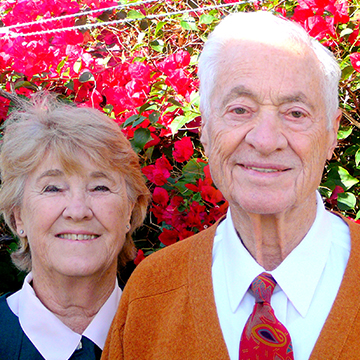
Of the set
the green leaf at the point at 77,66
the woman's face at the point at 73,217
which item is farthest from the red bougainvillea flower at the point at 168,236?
the green leaf at the point at 77,66

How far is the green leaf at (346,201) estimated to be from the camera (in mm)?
2309

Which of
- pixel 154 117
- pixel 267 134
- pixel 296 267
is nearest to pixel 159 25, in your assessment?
pixel 154 117

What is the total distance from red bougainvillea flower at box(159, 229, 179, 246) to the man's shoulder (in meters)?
0.55

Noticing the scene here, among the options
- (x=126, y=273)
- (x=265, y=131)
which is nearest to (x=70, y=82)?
(x=126, y=273)

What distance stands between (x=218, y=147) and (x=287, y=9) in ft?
4.75

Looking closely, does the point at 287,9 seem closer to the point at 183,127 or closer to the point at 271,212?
the point at 183,127

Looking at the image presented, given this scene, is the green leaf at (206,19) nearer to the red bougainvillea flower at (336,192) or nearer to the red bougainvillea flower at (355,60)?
the red bougainvillea flower at (355,60)

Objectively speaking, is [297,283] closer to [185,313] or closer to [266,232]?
[266,232]

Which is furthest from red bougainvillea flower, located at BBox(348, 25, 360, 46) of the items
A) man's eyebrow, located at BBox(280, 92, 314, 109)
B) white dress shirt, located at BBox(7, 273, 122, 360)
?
white dress shirt, located at BBox(7, 273, 122, 360)

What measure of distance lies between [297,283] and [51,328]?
1.13 metres

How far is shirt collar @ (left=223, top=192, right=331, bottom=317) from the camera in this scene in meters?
1.44

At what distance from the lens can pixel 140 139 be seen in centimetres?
241

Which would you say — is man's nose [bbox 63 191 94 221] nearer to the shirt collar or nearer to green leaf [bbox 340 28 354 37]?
the shirt collar

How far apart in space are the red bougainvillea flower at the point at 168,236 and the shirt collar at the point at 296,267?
72cm
